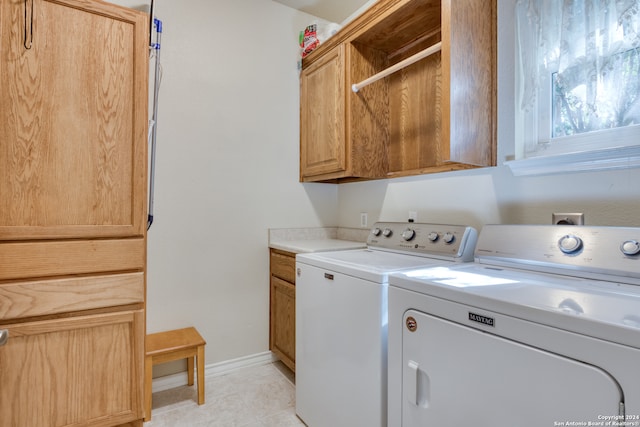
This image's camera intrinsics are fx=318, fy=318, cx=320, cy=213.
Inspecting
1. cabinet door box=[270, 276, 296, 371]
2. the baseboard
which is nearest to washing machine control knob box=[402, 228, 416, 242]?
cabinet door box=[270, 276, 296, 371]

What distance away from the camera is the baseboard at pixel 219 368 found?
2016 millimetres

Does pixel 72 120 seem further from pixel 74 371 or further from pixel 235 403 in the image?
pixel 235 403

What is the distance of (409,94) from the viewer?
2.07 m

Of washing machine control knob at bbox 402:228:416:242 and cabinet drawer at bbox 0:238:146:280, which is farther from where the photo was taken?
washing machine control knob at bbox 402:228:416:242

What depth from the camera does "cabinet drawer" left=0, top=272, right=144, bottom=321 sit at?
1.20 meters

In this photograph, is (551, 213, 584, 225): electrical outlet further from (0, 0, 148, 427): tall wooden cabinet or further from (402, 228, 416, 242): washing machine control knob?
(0, 0, 148, 427): tall wooden cabinet

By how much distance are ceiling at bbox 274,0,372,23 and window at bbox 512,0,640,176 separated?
131 centimetres

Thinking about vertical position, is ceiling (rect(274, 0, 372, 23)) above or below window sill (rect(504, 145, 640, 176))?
Answer: above

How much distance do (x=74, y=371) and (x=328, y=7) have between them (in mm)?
2745

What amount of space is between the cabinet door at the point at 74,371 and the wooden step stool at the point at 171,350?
320 millimetres

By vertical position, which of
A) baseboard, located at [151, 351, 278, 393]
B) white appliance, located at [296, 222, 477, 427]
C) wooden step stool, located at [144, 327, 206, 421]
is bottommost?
baseboard, located at [151, 351, 278, 393]

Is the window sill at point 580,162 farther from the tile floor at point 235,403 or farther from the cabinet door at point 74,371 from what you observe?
the cabinet door at point 74,371

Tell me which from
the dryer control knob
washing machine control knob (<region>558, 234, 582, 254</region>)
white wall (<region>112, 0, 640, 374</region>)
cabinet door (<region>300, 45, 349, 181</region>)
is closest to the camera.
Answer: the dryer control knob

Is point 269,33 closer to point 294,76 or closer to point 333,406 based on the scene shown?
point 294,76
